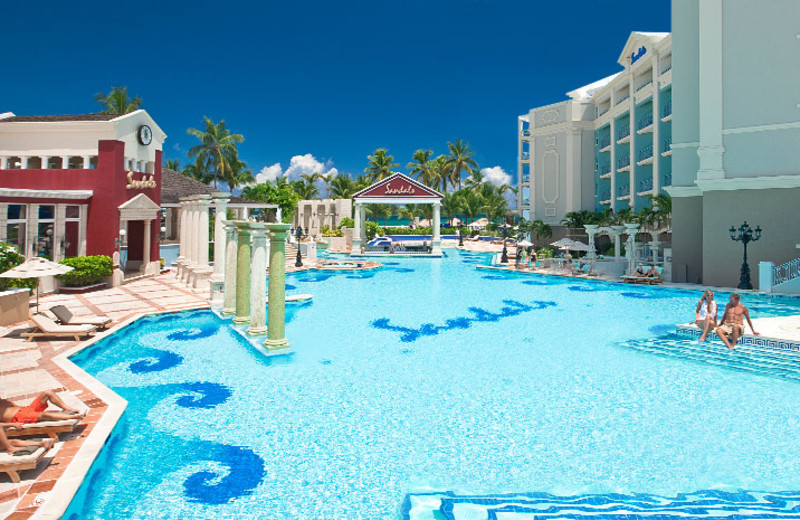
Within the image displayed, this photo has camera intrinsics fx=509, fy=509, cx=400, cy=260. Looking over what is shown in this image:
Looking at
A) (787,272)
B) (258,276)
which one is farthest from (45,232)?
(787,272)

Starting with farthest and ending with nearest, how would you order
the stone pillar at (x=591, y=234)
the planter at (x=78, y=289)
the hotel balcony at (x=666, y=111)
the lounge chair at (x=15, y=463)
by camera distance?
1. the hotel balcony at (x=666, y=111)
2. the stone pillar at (x=591, y=234)
3. the planter at (x=78, y=289)
4. the lounge chair at (x=15, y=463)

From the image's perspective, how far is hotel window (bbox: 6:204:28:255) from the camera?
19250mm

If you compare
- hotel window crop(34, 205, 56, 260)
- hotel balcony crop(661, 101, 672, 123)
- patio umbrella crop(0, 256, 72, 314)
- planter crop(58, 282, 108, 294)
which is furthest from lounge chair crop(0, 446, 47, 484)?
hotel balcony crop(661, 101, 672, 123)

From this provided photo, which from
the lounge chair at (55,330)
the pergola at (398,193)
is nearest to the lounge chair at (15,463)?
the lounge chair at (55,330)

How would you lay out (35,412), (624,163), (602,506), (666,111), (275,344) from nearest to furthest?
(602,506) → (35,412) → (275,344) → (666,111) → (624,163)

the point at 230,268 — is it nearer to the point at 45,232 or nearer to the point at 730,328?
the point at 45,232

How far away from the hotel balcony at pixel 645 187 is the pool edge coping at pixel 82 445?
123 ft

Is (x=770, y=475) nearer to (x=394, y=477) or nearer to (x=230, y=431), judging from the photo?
(x=394, y=477)

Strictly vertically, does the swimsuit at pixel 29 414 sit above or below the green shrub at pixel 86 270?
below

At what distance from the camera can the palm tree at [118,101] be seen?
152 feet

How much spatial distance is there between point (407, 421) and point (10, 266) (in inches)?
618

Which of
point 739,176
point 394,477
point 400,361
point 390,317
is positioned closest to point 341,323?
point 390,317

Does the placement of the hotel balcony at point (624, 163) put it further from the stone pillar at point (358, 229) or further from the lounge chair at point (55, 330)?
the lounge chair at point (55, 330)

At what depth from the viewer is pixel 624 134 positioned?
4175 centimetres
